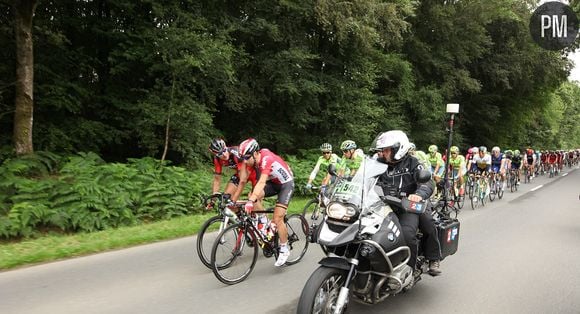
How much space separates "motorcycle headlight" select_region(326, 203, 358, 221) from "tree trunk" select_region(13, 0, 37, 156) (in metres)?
9.34

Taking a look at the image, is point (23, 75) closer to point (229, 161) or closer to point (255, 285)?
point (229, 161)

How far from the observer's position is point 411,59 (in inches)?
1120

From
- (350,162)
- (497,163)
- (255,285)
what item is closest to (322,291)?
(255,285)

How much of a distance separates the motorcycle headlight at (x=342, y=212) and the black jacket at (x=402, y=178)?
95 centimetres

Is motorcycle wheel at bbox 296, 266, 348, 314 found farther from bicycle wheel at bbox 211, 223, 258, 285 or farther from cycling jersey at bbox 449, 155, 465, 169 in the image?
cycling jersey at bbox 449, 155, 465, 169

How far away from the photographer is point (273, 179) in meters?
6.97

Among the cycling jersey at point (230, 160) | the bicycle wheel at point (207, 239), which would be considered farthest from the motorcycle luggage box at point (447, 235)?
the cycling jersey at point (230, 160)

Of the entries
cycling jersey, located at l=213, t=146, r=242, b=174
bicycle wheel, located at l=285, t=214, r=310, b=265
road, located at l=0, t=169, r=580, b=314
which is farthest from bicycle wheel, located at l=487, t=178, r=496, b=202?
cycling jersey, located at l=213, t=146, r=242, b=174

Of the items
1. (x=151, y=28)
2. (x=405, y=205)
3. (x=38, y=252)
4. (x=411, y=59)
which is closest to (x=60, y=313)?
(x=38, y=252)

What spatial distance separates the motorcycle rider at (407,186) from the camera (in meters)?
4.90

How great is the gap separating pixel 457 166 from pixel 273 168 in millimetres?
9775

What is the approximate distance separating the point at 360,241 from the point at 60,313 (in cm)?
336

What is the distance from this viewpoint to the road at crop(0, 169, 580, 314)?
515cm

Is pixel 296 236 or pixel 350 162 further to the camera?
pixel 350 162
